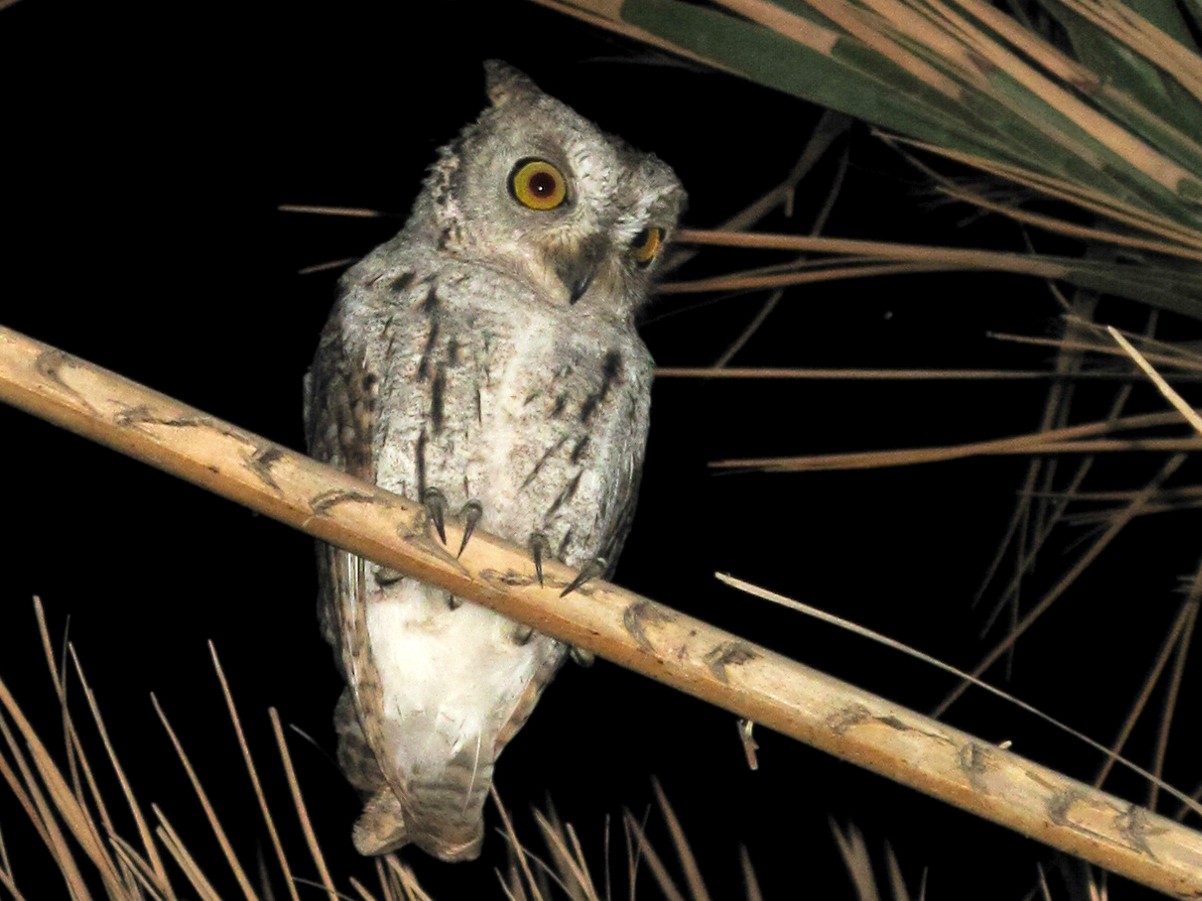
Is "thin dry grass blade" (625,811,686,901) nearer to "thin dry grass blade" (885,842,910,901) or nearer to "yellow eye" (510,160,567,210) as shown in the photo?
"thin dry grass blade" (885,842,910,901)

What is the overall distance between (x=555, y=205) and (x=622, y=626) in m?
1.16

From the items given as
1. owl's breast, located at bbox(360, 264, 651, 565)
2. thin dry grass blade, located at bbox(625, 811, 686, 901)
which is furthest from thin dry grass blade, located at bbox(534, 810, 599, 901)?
owl's breast, located at bbox(360, 264, 651, 565)

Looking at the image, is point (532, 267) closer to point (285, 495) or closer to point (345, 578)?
point (345, 578)

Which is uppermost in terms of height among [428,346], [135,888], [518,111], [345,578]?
[518,111]

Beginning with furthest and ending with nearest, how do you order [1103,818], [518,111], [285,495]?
[518,111]
[285,495]
[1103,818]

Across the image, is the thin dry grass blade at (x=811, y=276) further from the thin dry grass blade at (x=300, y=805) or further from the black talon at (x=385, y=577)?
the black talon at (x=385, y=577)

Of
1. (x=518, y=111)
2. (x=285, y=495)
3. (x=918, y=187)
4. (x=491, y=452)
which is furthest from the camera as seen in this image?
(x=518, y=111)

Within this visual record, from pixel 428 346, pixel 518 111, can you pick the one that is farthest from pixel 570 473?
pixel 518 111

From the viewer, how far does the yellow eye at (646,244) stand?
2213 mm

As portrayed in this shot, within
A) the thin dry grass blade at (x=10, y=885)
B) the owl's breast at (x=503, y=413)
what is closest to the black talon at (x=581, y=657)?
the owl's breast at (x=503, y=413)

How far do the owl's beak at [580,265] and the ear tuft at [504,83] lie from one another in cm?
28

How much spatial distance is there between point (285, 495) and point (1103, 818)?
23.7 inches

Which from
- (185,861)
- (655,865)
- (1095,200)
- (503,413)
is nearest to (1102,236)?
(1095,200)

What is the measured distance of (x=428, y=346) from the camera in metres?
1.96
